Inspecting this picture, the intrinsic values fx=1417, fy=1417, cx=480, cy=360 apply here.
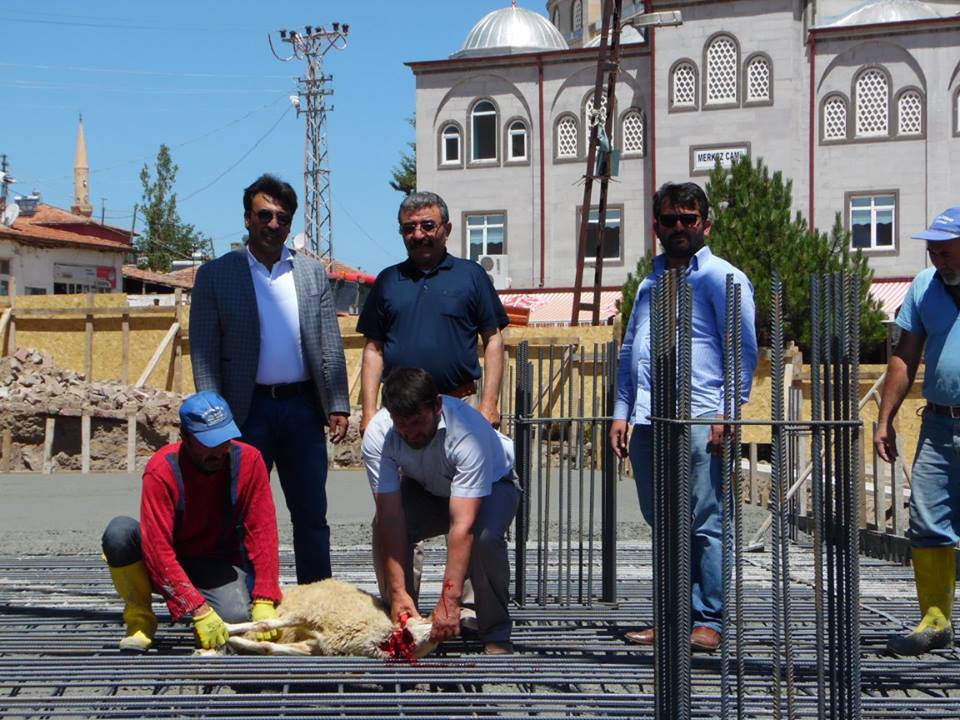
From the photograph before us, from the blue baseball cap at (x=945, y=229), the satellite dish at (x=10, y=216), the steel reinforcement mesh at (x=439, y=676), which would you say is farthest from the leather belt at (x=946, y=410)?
the satellite dish at (x=10, y=216)

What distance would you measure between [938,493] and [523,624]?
182 centimetres

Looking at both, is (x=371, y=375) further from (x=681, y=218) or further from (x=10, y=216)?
(x=10, y=216)

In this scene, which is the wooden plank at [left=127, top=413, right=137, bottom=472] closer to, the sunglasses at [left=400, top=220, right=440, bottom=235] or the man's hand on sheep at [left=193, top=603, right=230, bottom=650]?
the sunglasses at [left=400, top=220, right=440, bottom=235]

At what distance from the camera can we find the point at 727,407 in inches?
154

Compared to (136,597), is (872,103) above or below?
above

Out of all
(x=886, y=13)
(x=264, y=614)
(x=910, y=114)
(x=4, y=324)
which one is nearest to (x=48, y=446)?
(x=4, y=324)

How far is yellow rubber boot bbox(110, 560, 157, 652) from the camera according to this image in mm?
5359

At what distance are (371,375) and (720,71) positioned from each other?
32378 millimetres

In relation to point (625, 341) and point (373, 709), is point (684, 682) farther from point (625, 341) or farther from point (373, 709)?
point (625, 341)

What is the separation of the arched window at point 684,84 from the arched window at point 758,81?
1.41 m

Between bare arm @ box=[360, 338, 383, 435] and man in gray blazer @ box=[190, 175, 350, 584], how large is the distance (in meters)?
0.26

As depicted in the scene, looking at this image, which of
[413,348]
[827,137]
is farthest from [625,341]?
[827,137]

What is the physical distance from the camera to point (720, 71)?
37.0 meters

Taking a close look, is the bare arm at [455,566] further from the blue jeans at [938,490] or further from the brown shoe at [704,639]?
the blue jeans at [938,490]
